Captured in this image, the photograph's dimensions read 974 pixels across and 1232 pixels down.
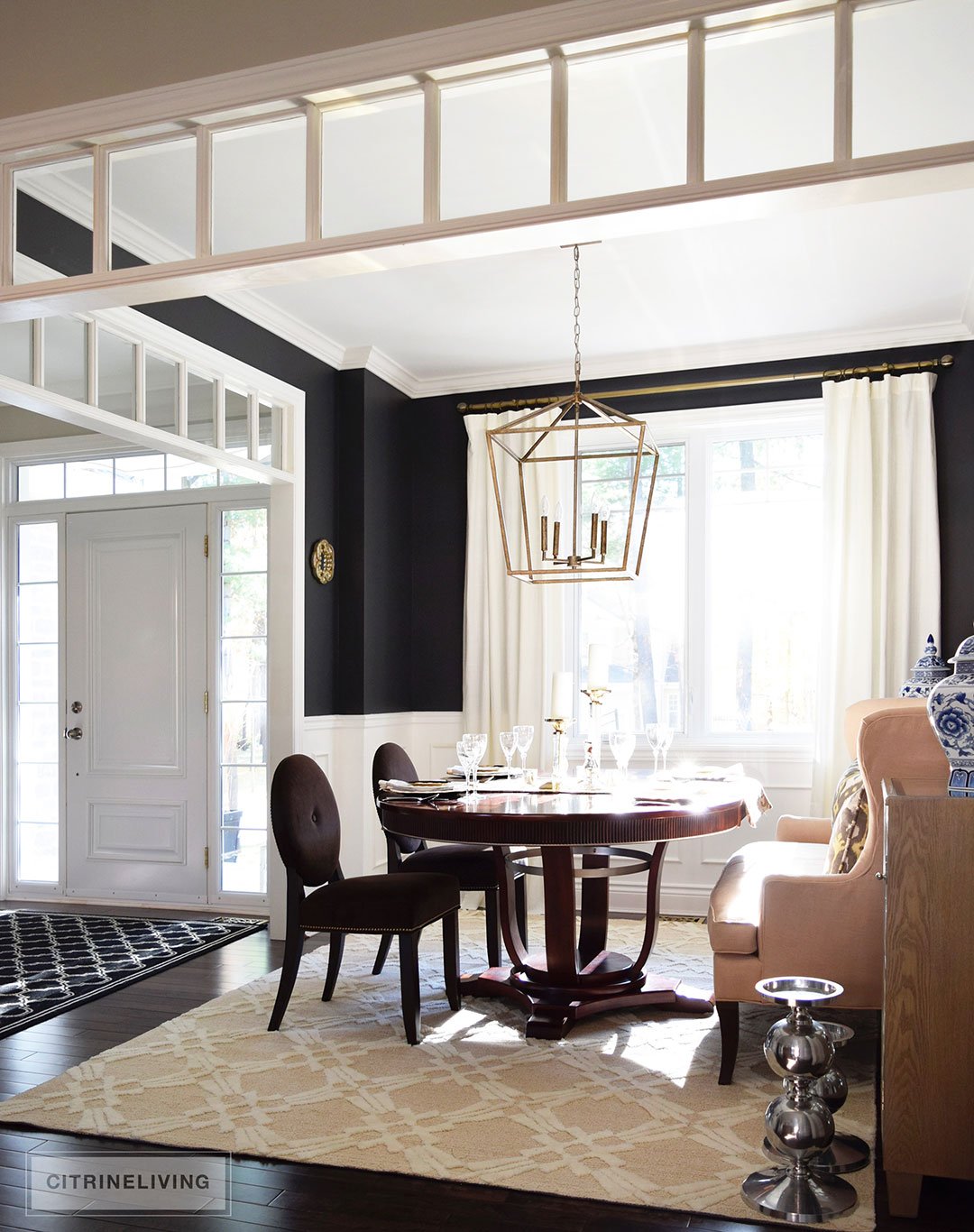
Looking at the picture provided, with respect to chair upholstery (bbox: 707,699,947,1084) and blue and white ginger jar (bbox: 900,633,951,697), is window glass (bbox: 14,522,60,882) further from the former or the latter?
blue and white ginger jar (bbox: 900,633,951,697)

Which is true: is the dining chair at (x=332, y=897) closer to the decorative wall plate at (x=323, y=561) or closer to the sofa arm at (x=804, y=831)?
the sofa arm at (x=804, y=831)

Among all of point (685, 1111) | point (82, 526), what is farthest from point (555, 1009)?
point (82, 526)

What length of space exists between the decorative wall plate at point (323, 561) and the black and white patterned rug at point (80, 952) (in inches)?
68.2

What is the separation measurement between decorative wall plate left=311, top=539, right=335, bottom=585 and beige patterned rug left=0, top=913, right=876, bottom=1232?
7.19 feet

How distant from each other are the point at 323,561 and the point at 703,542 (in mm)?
1990

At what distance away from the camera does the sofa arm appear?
4562 millimetres

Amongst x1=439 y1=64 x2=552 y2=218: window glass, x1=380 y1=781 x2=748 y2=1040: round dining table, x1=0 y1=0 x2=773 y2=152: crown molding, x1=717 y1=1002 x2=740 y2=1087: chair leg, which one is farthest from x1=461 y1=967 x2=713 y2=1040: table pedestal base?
x1=0 y1=0 x2=773 y2=152: crown molding

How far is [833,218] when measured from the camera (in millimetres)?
4191

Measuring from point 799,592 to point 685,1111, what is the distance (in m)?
3.30

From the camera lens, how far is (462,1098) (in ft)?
10.2

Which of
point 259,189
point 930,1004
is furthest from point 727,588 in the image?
point 930,1004

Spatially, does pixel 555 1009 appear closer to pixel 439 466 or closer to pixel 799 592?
pixel 799 592

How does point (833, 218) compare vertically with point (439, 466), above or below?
above

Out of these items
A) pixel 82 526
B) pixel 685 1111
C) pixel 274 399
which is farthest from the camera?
pixel 82 526
